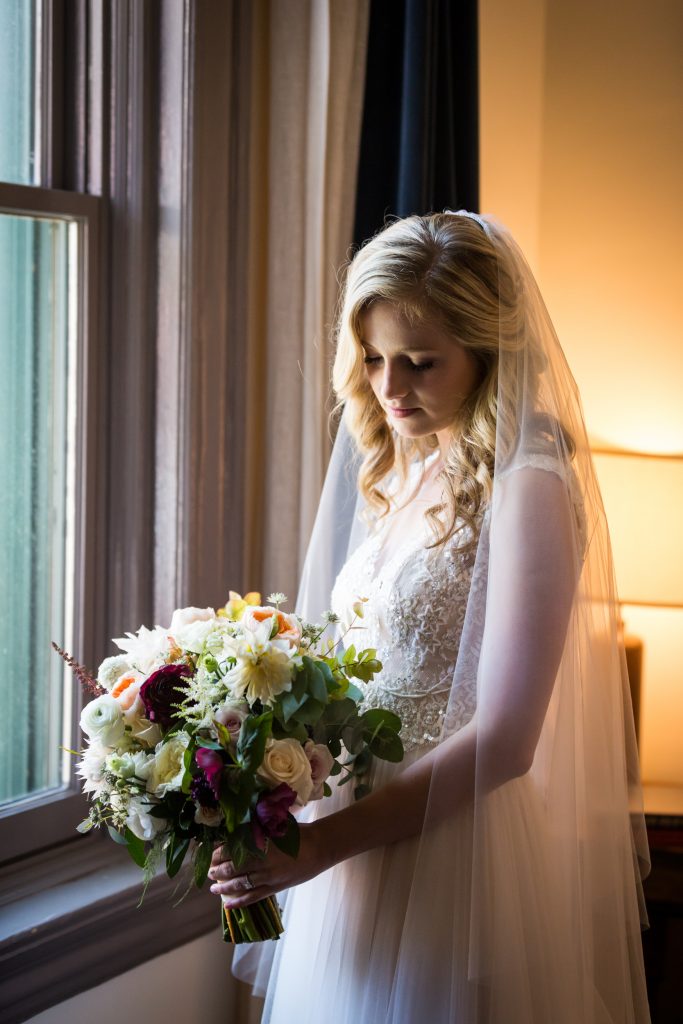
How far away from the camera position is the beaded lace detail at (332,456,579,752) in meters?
1.51

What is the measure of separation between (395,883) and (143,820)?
0.45 meters

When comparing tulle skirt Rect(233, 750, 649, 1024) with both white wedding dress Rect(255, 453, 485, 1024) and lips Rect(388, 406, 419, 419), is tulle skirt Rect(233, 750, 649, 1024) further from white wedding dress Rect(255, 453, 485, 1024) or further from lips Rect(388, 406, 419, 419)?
lips Rect(388, 406, 419, 419)

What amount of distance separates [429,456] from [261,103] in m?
0.89

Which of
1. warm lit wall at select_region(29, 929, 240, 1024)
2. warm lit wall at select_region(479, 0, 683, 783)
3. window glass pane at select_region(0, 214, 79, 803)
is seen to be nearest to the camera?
warm lit wall at select_region(29, 929, 240, 1024)

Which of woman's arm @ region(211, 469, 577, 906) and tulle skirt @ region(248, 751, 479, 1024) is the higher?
woman's arm @ region(211, 469, 577, 906)

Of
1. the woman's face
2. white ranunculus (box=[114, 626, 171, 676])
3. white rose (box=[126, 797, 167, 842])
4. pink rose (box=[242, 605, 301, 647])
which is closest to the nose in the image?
the woman's face

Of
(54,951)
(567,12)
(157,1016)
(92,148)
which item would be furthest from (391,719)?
(567,12)

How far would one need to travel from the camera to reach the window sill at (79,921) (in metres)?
1.69

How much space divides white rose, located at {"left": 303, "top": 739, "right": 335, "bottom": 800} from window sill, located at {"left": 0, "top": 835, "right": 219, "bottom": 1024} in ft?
1.24

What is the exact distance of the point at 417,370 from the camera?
1610 millimetres

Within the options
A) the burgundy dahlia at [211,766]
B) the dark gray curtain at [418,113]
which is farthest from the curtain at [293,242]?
the burgundy dahlia at [211,766]

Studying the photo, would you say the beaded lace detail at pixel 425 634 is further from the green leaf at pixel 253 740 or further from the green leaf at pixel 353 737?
the green leaf at pixel 253 740

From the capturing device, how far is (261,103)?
84.4 inches

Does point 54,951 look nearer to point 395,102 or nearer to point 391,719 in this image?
point 391,719
